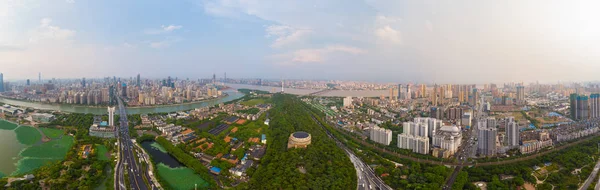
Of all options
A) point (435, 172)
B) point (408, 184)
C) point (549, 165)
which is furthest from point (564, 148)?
point (408, 184)

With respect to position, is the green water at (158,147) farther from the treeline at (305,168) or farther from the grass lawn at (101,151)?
the treeline at (305,168)

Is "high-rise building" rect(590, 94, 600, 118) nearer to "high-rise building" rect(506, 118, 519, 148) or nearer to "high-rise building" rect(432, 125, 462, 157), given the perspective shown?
"high-rise building" rect(506, 118, 519, 148)

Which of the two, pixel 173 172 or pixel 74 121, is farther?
pixel 74 121

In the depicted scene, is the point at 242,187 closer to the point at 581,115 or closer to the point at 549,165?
the point at 549,165

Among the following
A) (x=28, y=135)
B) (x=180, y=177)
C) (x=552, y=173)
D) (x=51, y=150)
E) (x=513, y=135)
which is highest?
(x=513, y=135)

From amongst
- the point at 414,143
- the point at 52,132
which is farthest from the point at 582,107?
the point at 52,132

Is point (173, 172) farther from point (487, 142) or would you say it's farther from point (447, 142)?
point (487, 142)

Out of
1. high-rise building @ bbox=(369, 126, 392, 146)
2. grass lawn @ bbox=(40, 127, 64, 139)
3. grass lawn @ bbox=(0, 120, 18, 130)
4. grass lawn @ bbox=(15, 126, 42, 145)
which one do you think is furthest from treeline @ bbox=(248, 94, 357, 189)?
grass lawn @ bbox=(0, 120, 18, 130)
